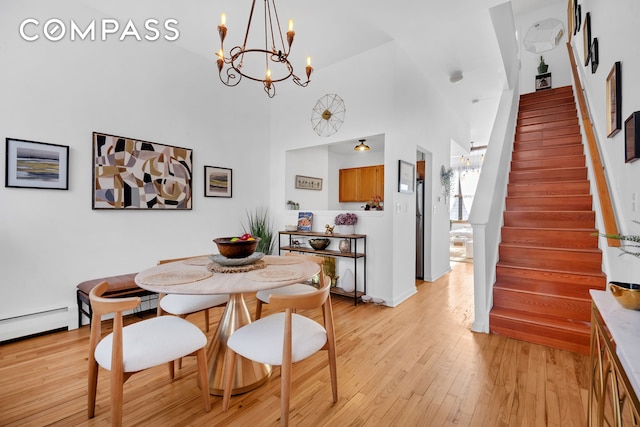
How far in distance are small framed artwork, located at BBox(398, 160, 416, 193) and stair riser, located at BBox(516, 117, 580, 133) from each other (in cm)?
230

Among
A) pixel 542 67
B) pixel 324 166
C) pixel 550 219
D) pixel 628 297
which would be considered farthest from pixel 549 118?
pixel 628 297

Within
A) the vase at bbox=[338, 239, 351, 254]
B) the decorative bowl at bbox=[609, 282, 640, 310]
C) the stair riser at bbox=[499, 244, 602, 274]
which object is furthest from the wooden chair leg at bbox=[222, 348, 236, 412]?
the stair riser at bbox=[499, 244, 602, 274]

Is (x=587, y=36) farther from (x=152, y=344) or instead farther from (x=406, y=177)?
(x=152, y=344)

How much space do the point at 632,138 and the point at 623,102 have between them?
479mm

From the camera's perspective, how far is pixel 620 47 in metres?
2.21

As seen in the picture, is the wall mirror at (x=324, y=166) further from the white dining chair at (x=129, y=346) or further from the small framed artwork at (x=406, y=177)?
the white dining chair at (x=129, y=346)

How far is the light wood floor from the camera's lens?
1635 mm

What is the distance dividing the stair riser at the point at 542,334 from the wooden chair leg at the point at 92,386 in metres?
3.05

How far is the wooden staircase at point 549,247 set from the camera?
2584mm

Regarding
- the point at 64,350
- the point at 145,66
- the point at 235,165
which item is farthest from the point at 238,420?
the point at 145,66

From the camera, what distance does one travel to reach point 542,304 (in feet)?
8.96

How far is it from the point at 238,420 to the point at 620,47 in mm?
3693

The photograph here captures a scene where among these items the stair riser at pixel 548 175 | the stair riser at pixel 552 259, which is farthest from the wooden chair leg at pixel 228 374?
the stair riser at pixel 548 175

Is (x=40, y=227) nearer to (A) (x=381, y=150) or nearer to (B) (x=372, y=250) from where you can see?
(B) (x=372, y=250)
